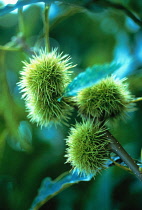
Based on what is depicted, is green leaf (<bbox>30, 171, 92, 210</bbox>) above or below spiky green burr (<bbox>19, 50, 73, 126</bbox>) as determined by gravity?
below

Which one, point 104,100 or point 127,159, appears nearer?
point 127,159

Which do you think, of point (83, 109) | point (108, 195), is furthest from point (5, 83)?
point (108, 195)

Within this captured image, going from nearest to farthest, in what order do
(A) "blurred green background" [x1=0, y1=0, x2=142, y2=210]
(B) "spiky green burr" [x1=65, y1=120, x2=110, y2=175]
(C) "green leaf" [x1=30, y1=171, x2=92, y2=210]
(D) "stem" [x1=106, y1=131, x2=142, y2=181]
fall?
1. (D) "stem" [x1=106, y1=131, x2=142, y2=181]
2. (B) "spiky green burr" [x1=65, y1=120, x2=110, y2=175]
3. (C) "green leaf" [x1=30, y1=171, x2=92, y2=210]
4. (A) "blurred green background" [x1=0, y1=0, x2=142, y2=210]

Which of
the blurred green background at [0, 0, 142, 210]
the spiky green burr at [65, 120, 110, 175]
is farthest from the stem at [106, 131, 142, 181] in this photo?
the blurred green background at [0, 0, 142, 210]

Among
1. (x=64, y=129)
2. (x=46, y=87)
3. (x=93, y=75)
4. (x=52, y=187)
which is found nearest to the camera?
Answer: (x=93, y=75)

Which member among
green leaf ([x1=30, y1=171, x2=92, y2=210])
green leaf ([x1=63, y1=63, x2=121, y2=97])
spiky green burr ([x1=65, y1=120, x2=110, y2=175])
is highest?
green leaf ([x1=63, y1=63, x2=121, y2=97])

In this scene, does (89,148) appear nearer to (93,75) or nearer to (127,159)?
(127,159)

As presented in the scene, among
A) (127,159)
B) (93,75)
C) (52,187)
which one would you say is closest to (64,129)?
(52,187)

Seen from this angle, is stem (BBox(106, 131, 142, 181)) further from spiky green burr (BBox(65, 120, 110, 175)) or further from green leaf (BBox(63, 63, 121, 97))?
green leaf (BBox(63, 63, 121, 97))

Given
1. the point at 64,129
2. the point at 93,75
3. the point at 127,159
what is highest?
the point at 64,129

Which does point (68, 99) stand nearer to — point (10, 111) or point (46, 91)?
point (46, 91)
